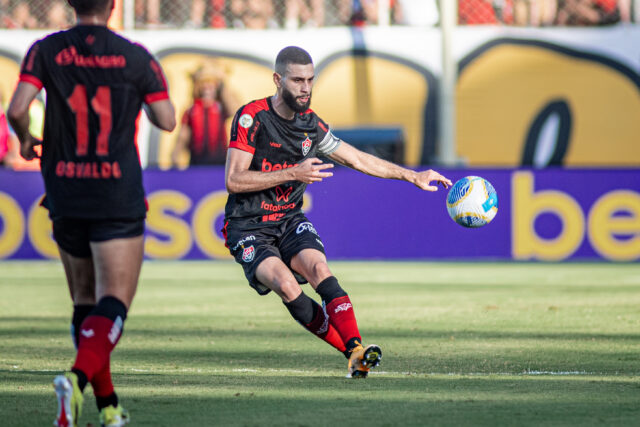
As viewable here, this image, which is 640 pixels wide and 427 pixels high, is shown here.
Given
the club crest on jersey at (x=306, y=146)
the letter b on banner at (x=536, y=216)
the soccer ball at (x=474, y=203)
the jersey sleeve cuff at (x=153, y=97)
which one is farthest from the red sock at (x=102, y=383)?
the letter b on banner at (x=536, y=216)

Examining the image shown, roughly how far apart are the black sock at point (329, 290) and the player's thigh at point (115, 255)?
6.70 ft

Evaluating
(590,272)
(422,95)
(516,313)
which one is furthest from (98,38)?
(422,95)

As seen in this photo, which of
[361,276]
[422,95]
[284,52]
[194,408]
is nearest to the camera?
[194,408]

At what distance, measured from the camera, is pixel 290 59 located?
→ 6816 millimetres

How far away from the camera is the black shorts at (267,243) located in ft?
22.8

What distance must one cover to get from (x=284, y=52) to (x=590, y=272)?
9.82 metres

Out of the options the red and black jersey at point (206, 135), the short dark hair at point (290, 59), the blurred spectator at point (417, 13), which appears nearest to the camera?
the short dark hair at point (290, 59)

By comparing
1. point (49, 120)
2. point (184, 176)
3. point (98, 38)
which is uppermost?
point (98, 38)

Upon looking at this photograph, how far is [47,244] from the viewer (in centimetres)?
1795

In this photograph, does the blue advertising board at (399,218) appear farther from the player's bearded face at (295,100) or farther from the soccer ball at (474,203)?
the player's bearded face at (295,100)

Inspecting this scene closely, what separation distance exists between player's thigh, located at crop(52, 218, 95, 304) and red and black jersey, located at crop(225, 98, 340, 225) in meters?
1.96

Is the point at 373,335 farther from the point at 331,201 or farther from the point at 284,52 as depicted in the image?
the point at 331,201

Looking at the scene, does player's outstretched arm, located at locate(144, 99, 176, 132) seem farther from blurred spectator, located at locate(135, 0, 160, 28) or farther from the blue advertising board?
blurred spectator, located at locate(135, 0, 160, 28)

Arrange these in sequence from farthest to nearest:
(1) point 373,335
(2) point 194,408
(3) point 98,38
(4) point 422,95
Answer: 1. (4) point 422,95
2. (1) point 373,335
3. (2) point 194,408
4. (3) point 98,38
